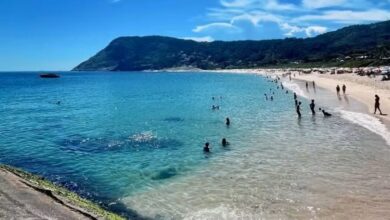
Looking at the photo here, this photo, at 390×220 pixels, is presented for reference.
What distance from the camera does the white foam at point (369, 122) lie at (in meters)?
31.5

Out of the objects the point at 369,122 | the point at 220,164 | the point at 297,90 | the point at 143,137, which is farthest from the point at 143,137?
the point at 297,90

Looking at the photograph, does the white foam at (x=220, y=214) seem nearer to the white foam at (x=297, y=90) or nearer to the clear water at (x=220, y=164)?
the clear water at (x=220, y=164)

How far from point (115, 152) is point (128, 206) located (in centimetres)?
1151

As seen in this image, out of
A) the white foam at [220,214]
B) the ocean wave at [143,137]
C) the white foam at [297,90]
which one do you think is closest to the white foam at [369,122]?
the white foam at [220,214]

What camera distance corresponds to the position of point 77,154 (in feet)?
94.9

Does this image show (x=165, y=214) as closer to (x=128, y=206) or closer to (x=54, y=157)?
(x=128, y=206)

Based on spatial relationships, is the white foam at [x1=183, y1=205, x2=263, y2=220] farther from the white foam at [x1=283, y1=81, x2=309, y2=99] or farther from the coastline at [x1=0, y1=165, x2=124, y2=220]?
the white foam at [x1=283, y1=81, x2=309, y2=99]

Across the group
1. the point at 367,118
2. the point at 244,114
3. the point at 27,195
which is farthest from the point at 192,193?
the point at 244,114

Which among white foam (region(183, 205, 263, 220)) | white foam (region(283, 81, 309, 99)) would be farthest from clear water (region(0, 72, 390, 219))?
white foam (region(283, 81, 309, 99))

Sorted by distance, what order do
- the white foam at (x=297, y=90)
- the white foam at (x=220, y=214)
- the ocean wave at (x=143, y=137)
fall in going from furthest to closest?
1. the white foam at (x=297, y=90)
2. the ocean wave at (x=143, y=137)
3. the white foam at (x=220, y=214)

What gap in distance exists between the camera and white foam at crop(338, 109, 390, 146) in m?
31.5

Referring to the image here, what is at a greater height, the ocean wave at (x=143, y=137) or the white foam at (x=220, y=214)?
the ocean wave at (x=143, y=137)

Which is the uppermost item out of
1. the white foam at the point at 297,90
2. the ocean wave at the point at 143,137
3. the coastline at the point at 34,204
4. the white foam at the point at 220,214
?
the coastline at the point at 34,204

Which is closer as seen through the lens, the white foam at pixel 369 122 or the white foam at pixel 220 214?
the white foam at pixel 220 214
